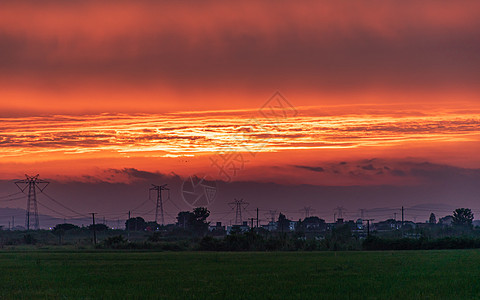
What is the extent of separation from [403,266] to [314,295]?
21028 mm

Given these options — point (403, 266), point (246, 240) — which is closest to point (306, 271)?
point (403, 266)

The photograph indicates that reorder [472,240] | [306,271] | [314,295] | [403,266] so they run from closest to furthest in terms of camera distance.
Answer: [314,295], [306,271], [403,266], [472,240]

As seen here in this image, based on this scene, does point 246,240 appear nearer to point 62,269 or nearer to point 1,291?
point 62,269

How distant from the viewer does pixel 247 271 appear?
1817 inches

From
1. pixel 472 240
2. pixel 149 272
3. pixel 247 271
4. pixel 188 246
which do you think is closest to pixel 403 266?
pixel 247 271

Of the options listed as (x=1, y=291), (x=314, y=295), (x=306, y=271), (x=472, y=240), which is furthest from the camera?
(x=472, y=240)

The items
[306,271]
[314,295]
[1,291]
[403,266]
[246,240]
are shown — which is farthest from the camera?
[246,240]

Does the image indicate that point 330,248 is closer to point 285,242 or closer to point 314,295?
point 285,242

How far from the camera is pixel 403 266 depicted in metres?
49.4

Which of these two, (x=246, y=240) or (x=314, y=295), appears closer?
(x=314, y=295)

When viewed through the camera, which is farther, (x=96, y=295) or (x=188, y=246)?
(x=188, y=246)

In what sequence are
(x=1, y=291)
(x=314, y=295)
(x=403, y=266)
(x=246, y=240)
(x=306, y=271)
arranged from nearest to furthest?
(x=314, y=295)
(x=1, y=291)
(x=306, y=271)
(x=403, y=266)
(x=246, y=240)

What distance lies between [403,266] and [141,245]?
229 feet

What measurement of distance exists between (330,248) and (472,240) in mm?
23135
